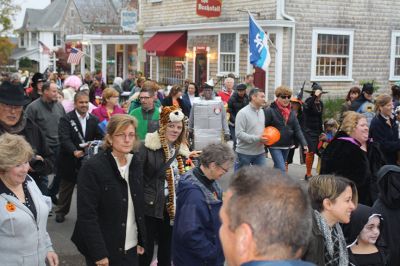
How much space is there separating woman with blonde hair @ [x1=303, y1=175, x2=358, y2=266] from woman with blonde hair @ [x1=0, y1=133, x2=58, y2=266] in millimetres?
1931

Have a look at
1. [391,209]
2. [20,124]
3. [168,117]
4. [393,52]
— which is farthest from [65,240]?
[393,52]

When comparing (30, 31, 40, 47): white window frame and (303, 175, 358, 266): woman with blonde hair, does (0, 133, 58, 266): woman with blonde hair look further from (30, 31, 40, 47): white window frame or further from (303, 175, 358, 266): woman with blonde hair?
(30, 31, 40, 47): white window frame

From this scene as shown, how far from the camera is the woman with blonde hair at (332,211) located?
374 cm

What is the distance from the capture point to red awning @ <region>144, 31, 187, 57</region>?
23.2m

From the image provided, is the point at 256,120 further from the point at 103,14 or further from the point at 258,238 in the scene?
the point at 103,14

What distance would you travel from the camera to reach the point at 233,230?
2018 mm

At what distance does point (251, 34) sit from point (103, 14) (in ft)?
156

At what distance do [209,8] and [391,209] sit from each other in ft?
54.5

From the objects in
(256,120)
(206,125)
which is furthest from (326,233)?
(206,125)

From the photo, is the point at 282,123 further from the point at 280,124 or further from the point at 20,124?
the point at 20,124

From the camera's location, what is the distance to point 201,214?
13.1ft

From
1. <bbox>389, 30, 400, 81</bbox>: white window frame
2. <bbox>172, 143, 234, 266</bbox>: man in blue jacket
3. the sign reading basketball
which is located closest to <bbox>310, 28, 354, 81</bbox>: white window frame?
<bbox>389, 30, 400, 81</bbox>: white window frame

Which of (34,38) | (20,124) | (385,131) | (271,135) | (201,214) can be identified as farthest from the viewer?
(34,38)

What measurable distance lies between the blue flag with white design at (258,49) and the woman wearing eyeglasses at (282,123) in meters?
5.77
